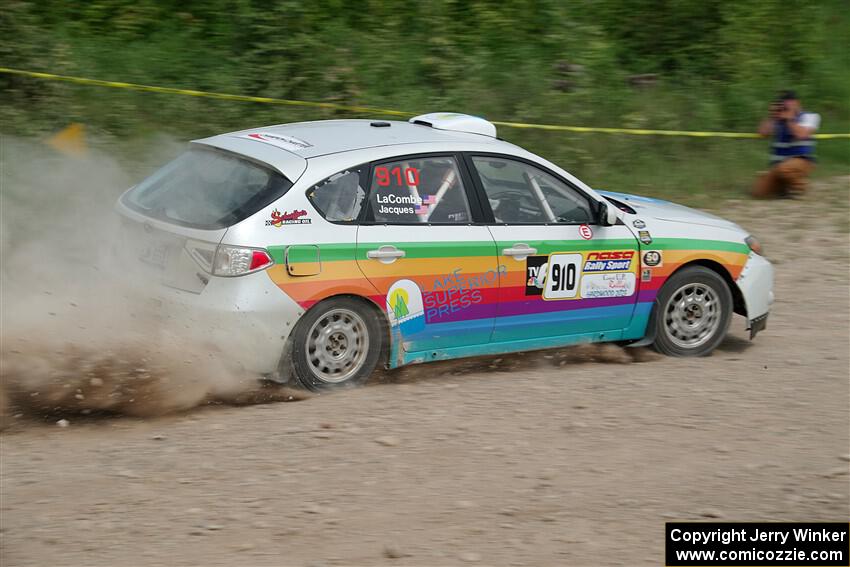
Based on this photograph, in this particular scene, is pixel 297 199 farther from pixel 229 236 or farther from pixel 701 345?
pixel 701 345

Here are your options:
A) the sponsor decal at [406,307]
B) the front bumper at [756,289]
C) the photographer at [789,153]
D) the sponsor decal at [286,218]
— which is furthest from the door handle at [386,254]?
the photographer at [789,153]

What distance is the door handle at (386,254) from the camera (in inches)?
265

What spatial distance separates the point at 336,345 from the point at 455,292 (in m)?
0.89

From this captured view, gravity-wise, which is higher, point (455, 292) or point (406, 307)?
point (455, 292)

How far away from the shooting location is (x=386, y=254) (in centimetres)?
677

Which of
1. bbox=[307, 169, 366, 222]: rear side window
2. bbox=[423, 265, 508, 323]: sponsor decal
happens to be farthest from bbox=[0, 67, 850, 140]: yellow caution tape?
bbox=[307, 169, 366, 222]: rear side window

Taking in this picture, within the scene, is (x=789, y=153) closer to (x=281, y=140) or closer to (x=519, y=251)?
(x=519, y=251)

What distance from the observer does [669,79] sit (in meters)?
15.6

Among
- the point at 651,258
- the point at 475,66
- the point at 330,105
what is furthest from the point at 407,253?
the point at 475,66

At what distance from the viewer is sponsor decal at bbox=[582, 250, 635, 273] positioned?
7488 mm

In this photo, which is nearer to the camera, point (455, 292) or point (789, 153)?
point (455, 292)

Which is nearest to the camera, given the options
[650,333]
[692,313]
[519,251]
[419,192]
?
[419,192]

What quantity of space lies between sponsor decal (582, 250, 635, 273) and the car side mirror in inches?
8.4

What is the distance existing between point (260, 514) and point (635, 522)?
1.75 meters
